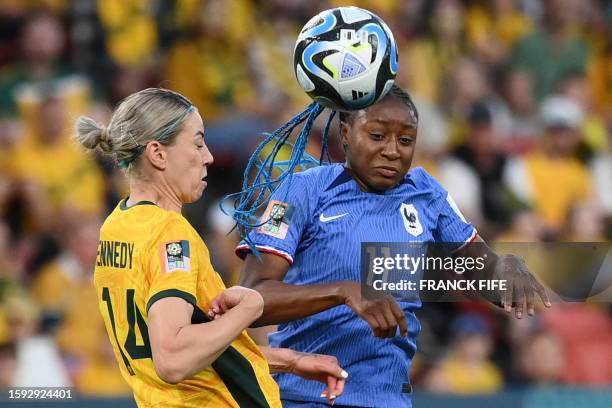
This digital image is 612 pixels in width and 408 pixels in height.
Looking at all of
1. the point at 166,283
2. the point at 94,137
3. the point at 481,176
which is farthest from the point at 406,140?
the point at 481,176

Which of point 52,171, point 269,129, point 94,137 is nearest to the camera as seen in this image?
point 94,137

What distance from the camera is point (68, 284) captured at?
822 centimetres

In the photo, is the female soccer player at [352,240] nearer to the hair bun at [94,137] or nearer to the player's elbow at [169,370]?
the hair bun at [94,137]

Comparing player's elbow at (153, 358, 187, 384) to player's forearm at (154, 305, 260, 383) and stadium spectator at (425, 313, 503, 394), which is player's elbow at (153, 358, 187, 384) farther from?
stadium spectator at (425, 313, 503, 394)

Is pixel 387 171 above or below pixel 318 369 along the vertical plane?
above

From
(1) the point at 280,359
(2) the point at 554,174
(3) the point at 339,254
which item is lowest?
(2) the point at 554,174

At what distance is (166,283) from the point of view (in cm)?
337

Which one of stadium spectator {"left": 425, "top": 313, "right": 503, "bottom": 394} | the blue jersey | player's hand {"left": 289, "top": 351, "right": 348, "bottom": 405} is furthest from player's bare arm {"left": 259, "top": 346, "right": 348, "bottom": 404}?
stadium spectator {"left": 425, "top": 313, "right": 503, "bottom": 394}

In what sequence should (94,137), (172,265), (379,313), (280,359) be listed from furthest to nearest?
(280,359)
(379,313)
(94,137)
(172,265)

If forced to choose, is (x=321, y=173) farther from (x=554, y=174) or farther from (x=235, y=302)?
(x=554, y=174)

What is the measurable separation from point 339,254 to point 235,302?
3.20 feet

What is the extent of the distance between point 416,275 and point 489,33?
705 centimetres

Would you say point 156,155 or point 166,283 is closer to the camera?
point 166,283

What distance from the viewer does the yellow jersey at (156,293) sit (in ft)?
11.2
